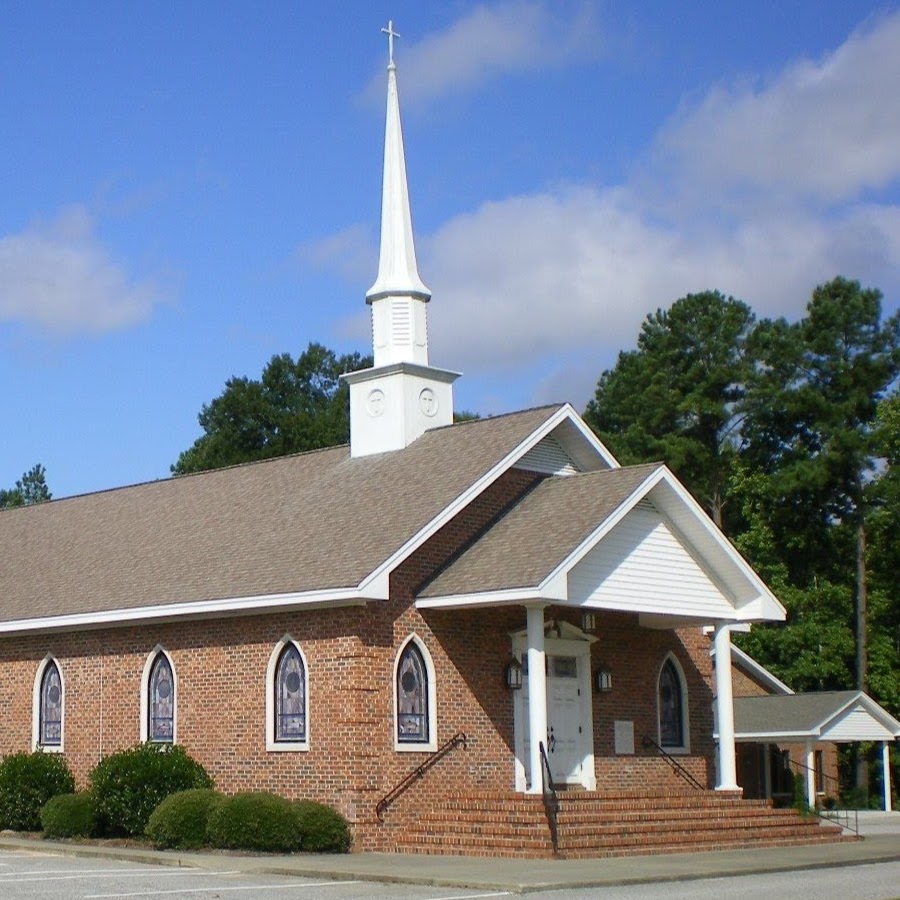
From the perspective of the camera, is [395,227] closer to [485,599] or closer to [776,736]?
[485,599]

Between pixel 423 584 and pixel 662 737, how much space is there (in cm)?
689

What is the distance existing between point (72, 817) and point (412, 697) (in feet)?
19.3

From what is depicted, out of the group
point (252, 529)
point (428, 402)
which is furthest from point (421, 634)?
point (428, 402)

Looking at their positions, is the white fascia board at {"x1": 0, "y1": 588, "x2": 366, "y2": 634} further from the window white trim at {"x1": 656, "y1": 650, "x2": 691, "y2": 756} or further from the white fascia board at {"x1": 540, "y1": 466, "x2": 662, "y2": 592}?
the window white trim at {"x1": 656, "y1": 650, "x2": 691, "y2": 756}

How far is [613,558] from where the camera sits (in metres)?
25.9

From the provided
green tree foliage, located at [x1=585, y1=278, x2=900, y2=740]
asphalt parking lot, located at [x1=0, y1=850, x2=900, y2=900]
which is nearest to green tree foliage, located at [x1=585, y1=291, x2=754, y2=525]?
green tree foliage, located at [x1=585, y1=278, x2=900, y2=740]

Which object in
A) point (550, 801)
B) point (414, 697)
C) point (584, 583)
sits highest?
point (584, 583)

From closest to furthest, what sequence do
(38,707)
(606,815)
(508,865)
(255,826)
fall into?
1. (508,865)
2. (255,826)
3. (606,815)
4. (38,707)

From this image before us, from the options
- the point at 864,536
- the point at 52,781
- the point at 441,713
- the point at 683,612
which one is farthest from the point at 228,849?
the point at 864,536

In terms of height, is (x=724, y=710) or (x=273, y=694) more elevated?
(x=273, y=694)

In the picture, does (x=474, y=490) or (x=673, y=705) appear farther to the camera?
(x=673, y=705)

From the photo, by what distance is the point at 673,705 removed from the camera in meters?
30.3

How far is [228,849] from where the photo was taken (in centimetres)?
2319

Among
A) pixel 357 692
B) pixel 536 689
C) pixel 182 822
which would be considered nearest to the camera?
pixel 182 822
